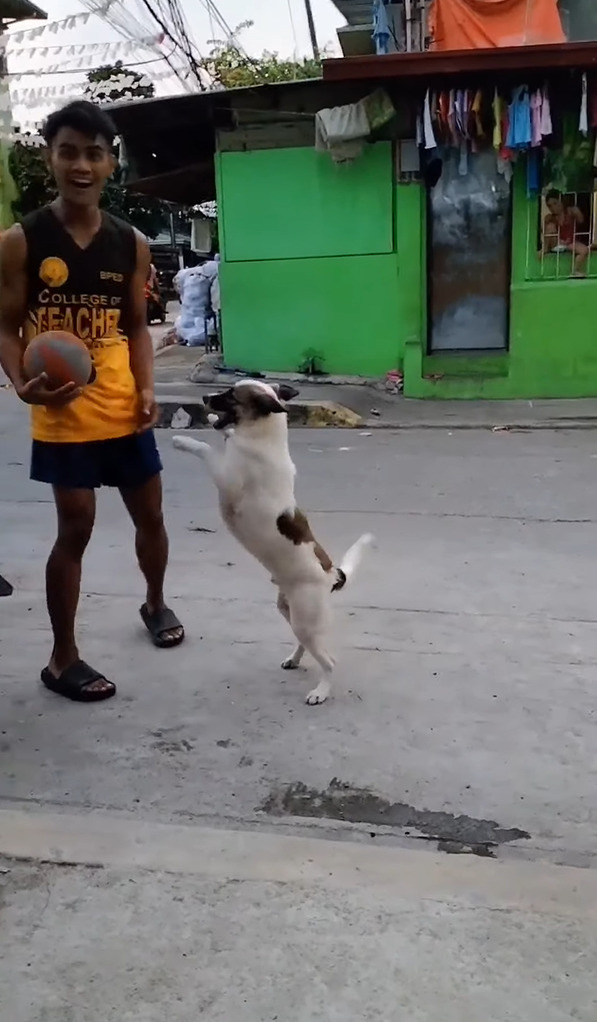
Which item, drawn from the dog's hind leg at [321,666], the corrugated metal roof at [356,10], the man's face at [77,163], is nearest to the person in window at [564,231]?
the corrugated metal roof at [356,10]

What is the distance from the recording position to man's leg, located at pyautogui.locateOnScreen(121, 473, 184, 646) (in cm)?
370

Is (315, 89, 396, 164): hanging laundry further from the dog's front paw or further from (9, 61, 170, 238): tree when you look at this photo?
the dog's front paw

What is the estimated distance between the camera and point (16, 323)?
3322 millimetres

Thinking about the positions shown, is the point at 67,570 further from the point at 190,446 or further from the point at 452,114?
the point at 452,114

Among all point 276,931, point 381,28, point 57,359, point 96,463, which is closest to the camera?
point 276,931

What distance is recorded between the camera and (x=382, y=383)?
35.3ft

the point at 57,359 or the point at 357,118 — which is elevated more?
the point at 357,118

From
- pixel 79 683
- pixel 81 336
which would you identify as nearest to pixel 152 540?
pixel 79 683

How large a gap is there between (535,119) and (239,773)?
821 cm

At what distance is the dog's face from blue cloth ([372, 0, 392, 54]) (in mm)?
9934

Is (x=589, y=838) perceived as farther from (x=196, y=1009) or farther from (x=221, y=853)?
(x=196, y=1009)

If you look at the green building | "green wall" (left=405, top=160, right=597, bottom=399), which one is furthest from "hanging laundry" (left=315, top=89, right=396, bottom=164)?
"green wall" (left=405, top=160, right=597, bottom=399)

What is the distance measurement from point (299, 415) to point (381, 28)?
546 centimetres

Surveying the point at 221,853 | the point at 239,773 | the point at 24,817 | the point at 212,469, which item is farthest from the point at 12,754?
the point at 212,469
